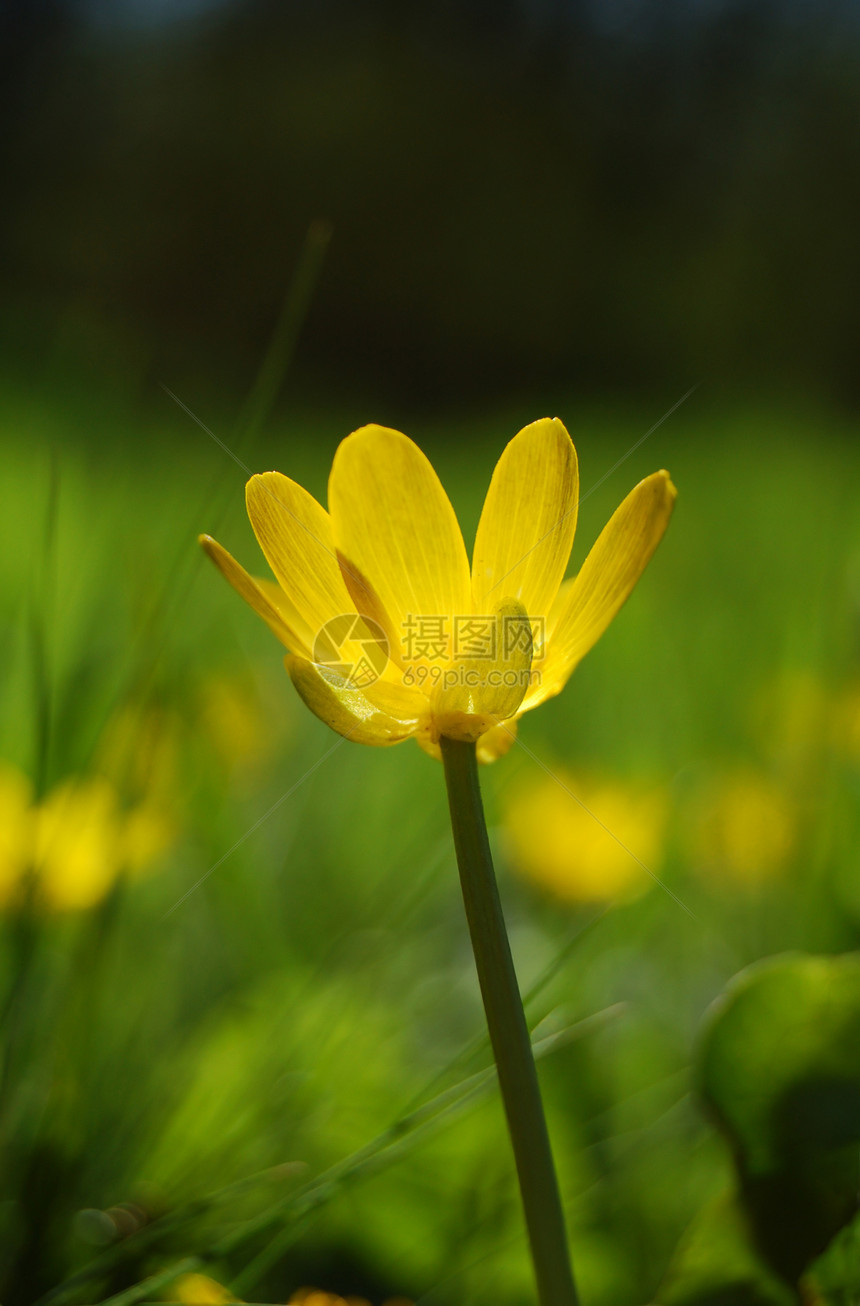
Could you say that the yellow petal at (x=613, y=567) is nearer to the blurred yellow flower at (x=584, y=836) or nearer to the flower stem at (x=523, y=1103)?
the flower stem at (x=523, y=1103)

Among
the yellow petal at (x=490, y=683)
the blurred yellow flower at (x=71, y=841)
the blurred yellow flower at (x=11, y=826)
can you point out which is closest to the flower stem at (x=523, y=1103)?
the yellow petal at (x=490, y=683)

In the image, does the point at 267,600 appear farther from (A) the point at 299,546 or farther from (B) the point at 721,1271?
(B) the point at 721,1271

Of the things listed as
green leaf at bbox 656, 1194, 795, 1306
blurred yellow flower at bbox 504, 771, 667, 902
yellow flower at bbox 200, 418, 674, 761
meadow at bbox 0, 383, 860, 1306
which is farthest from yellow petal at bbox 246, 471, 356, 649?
blurred yellow flower at bbox 504, 771, 667, 902

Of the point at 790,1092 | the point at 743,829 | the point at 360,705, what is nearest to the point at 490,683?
the point at 360,705

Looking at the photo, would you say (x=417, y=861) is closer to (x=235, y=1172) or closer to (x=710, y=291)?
(x=235, y=1172)

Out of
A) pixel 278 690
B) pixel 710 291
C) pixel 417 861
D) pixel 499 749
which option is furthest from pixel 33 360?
pixel 710 291

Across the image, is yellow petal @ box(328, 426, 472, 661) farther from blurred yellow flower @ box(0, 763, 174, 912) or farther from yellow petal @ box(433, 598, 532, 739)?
blurred yellow flower @ box(0, 763, 174, 912)

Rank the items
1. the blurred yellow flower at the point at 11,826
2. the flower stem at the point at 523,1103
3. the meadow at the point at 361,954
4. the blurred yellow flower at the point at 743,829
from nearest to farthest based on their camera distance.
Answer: the flower stem at the point at 523,1103, the meadow at the point at 361,954, the blurred yellow flower at the point at 11,826, the blurred yellow flower at the point at 743,829
